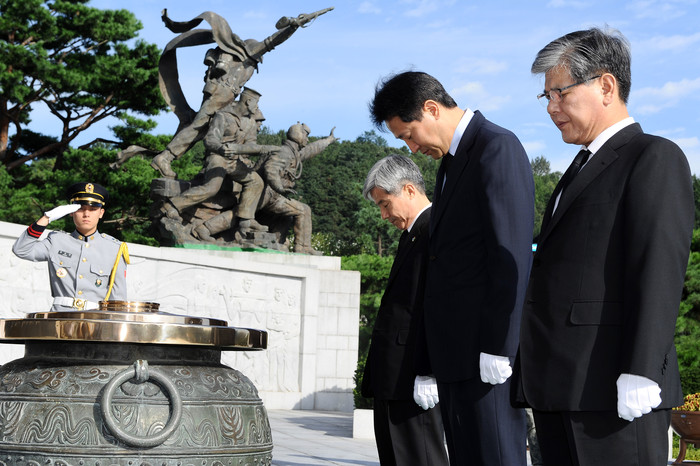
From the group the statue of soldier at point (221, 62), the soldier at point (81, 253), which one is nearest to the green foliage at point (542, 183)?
the statue of soldier at point (221, 62)

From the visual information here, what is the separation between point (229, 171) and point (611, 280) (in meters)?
10.8

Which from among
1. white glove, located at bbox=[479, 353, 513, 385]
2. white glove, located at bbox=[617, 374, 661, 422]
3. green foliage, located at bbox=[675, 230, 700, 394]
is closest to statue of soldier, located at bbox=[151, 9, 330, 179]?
green foliage, located at bbox=[675, 230, 700, 394]

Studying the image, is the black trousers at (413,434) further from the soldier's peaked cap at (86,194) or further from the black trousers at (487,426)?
the soldier's peaked cap at (86,194)

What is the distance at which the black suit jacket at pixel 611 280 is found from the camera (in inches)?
75.4

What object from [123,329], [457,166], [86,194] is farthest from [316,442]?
[123,329]

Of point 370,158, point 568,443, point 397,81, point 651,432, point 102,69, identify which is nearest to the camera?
point 651,432

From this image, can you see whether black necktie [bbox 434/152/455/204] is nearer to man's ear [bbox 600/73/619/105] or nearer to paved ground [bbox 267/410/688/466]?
man's ear [bbox 600/73/619/105]

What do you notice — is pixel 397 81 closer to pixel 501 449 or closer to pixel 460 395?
pixel 460 395

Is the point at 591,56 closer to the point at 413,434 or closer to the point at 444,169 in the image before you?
the point at 444,169

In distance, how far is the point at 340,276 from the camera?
40.4 feet

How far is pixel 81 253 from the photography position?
4199 mm

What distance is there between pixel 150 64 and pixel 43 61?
347 centimetres

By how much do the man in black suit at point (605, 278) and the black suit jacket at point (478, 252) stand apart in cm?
17

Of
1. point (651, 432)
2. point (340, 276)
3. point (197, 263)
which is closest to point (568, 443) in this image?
point (651, 432)
